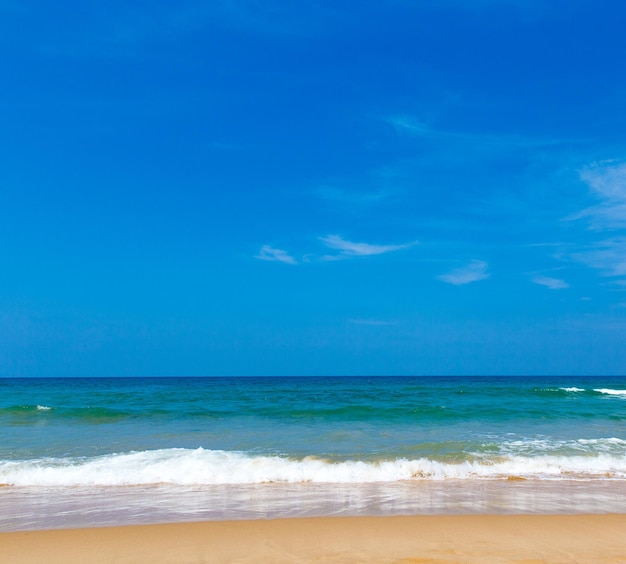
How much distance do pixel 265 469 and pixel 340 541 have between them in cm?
429

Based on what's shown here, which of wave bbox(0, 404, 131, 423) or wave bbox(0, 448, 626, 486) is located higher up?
wave bbox(0, 448, 626, 486)

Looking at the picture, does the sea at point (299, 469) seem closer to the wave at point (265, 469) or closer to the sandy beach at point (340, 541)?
the wave at point (265, 469)

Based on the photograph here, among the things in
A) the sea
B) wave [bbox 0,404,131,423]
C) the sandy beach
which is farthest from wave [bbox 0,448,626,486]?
wave [bbox 0,404,131,423]

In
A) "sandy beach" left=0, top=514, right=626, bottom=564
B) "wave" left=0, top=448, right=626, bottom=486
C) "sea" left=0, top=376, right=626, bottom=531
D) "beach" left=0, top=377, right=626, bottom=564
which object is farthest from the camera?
"wave" left=0, top=448, right=626, bottom=486

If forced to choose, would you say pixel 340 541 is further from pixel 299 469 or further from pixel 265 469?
pixel 265 469

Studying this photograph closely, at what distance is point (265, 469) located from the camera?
31.9ft

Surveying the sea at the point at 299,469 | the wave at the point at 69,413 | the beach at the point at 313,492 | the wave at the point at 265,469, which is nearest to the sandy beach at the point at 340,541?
the beach at the point at 313,492

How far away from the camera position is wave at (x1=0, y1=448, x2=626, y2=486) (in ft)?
30.1

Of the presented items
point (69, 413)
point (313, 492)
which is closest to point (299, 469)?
point (313, 492)

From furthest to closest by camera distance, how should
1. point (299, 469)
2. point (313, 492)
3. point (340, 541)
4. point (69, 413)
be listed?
point (69, 413) → point (299, 469) → point (313, 492) → point (340, 541)

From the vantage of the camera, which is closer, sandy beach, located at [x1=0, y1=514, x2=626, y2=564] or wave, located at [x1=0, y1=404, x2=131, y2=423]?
sandy beach, located at [x1=0, y1=514, x2=626, y2=564]

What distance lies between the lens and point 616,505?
750 centimetres

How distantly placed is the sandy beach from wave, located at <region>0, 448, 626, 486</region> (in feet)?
9.76

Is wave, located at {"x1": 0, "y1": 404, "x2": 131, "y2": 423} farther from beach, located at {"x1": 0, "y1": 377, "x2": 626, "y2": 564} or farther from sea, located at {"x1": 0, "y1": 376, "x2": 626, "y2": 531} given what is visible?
beach, located at {"x1": 0, "y1": 377, "x2": 626, "y2": 564}
